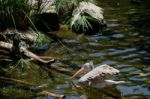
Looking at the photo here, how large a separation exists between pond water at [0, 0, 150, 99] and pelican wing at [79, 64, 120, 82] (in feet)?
0.84

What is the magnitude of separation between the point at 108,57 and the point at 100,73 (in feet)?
7.42

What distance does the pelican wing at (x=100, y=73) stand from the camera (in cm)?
1038

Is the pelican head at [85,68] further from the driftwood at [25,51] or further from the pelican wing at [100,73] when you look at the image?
the driftwood at [25,51]

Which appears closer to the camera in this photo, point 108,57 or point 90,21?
point 108,57

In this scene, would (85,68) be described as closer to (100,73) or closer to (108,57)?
(100,73)

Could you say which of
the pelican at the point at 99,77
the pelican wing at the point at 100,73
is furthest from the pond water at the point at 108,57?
the pelican wing at the point at 100,73

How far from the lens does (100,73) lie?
10414mm

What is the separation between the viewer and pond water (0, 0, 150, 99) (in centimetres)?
1034

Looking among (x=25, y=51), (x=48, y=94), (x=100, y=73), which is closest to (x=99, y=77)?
(x=100, y=73)

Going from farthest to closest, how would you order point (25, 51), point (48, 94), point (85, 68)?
1. point (25, 51)
2. point (85, 68)
3. point (48, 94)

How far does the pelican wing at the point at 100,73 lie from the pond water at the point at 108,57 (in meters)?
0.26

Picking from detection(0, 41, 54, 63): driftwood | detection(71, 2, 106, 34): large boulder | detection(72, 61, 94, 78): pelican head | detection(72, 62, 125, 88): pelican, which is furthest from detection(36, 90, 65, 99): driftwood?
detection(71, 2, 106, 34): large boulder

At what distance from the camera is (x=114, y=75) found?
36.8ft

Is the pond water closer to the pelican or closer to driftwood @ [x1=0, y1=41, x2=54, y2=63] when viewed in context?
the pelican
